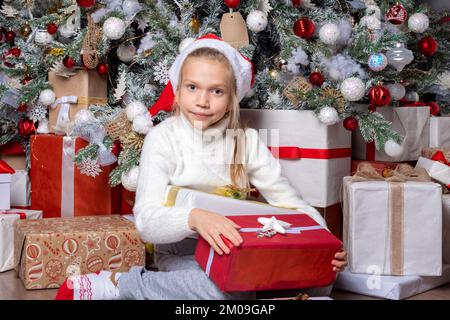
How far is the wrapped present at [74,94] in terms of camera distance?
2.39m

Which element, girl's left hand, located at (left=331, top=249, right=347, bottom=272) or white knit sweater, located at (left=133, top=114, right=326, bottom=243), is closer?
girl's left hand, located at (left=331, top=249, right=347, bottom=272)

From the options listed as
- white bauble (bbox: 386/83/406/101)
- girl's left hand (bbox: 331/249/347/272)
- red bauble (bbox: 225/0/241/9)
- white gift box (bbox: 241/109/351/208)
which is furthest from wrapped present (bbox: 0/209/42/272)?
white bauble (bbox: 386/83/406/101)

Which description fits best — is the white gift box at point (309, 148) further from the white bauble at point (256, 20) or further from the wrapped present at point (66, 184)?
the wrapped present at point (66, 184)

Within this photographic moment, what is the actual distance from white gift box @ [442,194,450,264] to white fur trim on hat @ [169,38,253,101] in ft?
2.39

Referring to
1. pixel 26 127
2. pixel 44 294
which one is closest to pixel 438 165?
pixel 44 294

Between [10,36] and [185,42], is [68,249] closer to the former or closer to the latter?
[185,42]

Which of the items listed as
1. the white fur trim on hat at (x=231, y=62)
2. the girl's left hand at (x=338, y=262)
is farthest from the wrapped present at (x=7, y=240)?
the girl's left hand at (x=338, y=262)

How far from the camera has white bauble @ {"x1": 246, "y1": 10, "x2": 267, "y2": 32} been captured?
6.95ft

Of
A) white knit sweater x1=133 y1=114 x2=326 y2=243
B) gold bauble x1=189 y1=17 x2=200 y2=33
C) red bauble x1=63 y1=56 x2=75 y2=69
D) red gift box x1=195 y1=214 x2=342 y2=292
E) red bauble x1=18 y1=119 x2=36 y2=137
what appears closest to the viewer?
red gift box x1=195 y1=214 x2=342 y2=292

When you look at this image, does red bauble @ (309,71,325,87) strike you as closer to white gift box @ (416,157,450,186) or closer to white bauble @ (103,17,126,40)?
white gift box @ (416,157,450,186)

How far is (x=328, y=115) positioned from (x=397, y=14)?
49cm

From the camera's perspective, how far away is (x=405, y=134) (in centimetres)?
237
